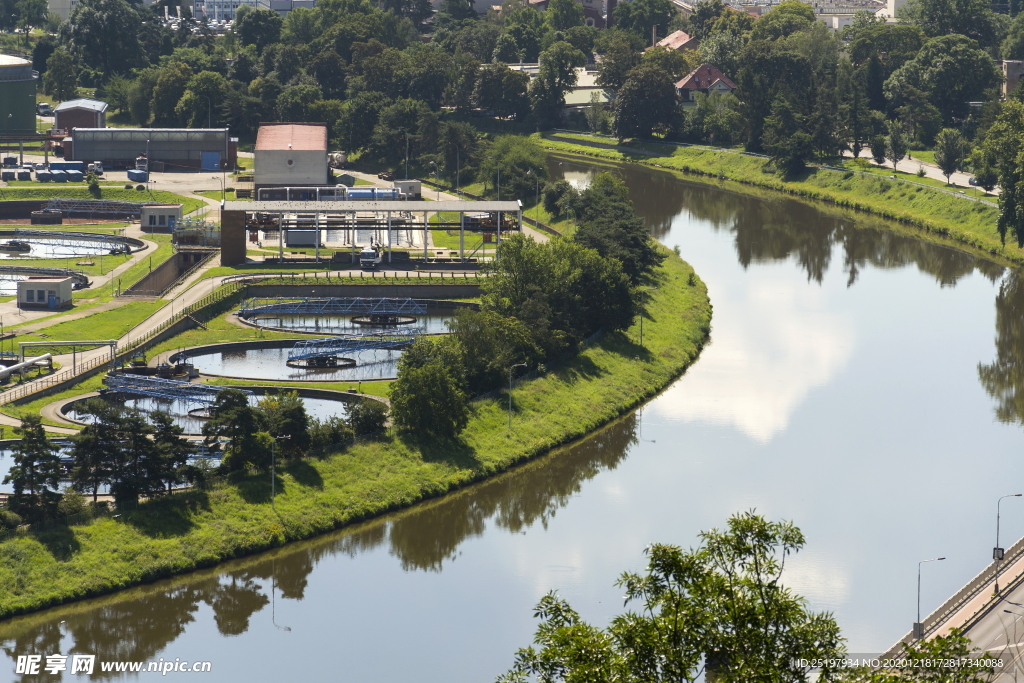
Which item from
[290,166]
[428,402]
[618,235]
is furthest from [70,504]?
[290,166]

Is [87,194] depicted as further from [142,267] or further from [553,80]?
[553,80]

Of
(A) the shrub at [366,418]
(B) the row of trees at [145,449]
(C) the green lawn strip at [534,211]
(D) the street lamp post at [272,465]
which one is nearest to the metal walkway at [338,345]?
(A) the shrub at [366,418]

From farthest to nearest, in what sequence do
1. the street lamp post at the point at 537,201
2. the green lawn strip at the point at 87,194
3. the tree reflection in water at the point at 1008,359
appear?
the green lawn strip at the point at 87,194 → the street lamp post at the point at 537,201 → the tree reflection in water at the point at 1008,359

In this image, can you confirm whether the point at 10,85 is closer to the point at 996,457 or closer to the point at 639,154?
the point at 639,154

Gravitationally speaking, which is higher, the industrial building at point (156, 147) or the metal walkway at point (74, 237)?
the industrial building at point (156, 147)

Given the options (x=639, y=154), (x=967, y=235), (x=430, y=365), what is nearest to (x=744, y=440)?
(x=430, y=365)

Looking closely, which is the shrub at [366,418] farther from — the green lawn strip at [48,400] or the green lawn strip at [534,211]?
the green lawn strip at [534,211]
